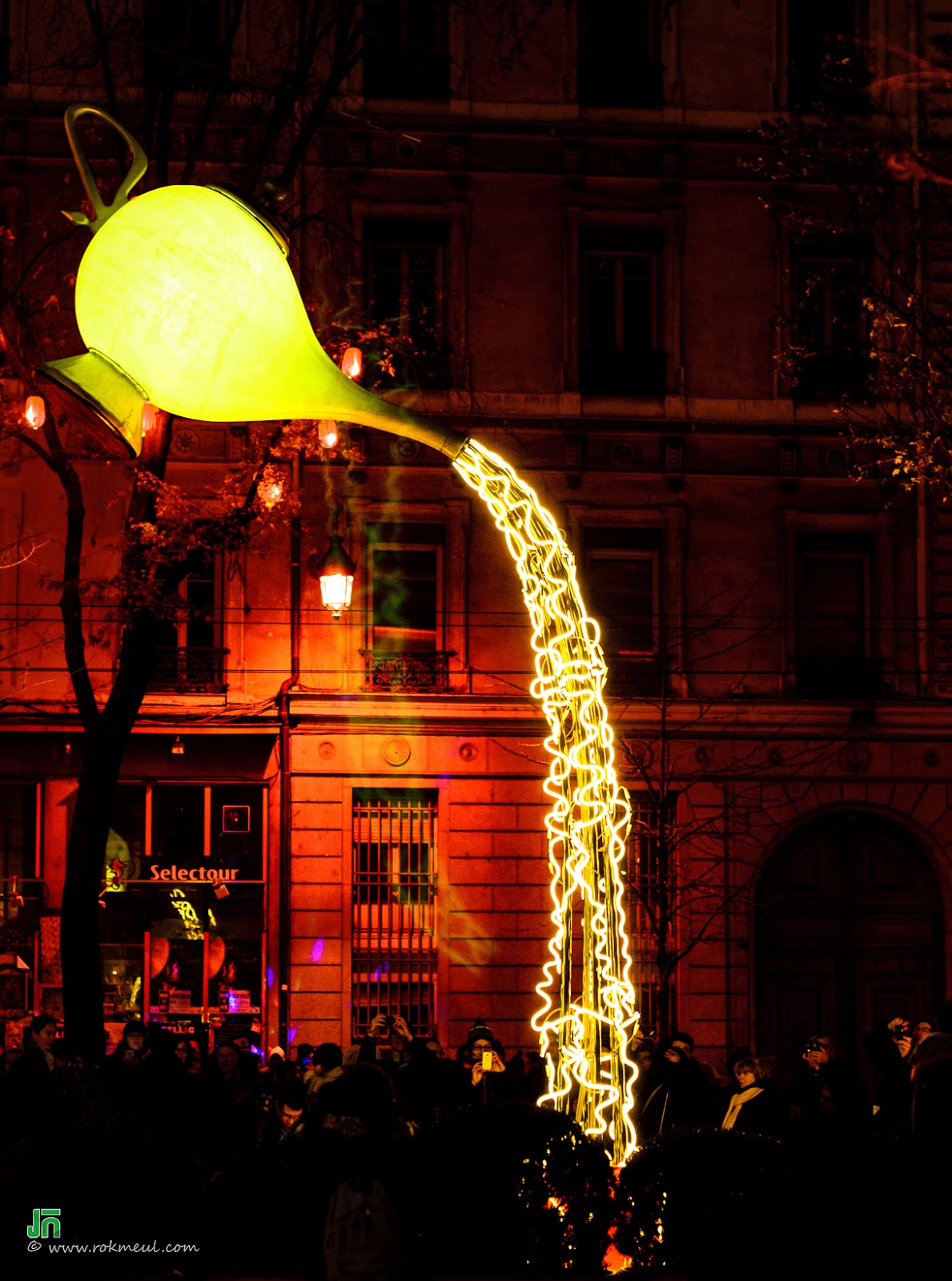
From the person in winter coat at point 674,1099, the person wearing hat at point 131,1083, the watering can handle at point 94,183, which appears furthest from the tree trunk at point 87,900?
the watering can handle at point 94,183

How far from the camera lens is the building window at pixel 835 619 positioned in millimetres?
23016

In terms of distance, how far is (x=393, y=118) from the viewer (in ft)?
74.9

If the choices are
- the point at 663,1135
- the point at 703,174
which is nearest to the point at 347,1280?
the point at 663,1135

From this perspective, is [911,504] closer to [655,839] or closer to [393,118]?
[655,839]

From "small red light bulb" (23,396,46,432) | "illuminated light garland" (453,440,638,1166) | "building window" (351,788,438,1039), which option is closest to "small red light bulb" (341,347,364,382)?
"small red light bulb" (23,396,46,432)

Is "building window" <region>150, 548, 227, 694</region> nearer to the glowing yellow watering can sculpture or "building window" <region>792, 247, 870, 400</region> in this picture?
"building window" <region>792, 247, 870, 400</region>

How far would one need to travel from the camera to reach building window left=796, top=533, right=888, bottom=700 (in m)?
23.0

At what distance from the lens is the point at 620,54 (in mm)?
23781

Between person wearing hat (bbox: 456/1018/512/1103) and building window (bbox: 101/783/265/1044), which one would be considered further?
building window (bbox: 101/783/265/1044)

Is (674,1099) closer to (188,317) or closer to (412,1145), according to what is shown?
Result: (412,1145)

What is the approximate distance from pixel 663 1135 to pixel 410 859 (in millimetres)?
13734

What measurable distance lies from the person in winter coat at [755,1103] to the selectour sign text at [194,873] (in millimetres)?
11742

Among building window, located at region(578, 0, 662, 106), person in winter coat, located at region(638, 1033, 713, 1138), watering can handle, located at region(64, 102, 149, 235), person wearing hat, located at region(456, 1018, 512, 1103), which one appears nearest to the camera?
watering can handle, located at region(64, 102, 149, 235)

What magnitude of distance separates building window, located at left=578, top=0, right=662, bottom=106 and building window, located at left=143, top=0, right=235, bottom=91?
4.47m
